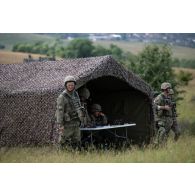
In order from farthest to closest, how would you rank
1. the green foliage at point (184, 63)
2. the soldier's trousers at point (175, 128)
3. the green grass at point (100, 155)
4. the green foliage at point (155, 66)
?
the green foliage at point (155, 66) < the soldier's trousers at point (175, 128) < the green foliage at point (184, 63) < the green grass at point (100, 155)

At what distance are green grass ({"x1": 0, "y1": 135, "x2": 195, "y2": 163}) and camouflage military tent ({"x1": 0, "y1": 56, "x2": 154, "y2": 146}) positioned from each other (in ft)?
2.31

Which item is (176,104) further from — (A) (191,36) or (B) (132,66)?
(A) (191,36)

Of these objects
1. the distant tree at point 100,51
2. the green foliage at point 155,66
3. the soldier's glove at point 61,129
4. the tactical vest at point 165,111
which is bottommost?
Answer: the soldier's glove at point 61,129

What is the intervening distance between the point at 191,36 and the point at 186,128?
294cm

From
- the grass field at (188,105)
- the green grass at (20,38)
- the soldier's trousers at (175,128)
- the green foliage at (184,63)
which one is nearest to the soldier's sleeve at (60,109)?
the green grass at (20,38)

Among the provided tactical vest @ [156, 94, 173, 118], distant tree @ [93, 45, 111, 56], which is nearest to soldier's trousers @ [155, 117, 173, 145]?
tactical vest @ [156, 94, 173, 118]

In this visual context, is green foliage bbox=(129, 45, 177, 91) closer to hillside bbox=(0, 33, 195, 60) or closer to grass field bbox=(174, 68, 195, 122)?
grass field bbox=(174, 68, 195, 122)

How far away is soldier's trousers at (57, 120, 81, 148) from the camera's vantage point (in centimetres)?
1325

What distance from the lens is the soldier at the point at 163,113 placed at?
15211mm

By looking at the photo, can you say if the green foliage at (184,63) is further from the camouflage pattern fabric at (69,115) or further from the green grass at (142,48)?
the camouflage pattern fabric at (69,115)

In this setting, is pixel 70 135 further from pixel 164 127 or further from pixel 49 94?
pixel 164 127

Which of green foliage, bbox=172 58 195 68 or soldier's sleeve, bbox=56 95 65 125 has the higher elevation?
green foliage, bbox=172 58 195 68

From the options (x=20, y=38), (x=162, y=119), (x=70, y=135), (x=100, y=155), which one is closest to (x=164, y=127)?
(x=162, y=119)

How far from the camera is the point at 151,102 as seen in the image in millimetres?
15719
